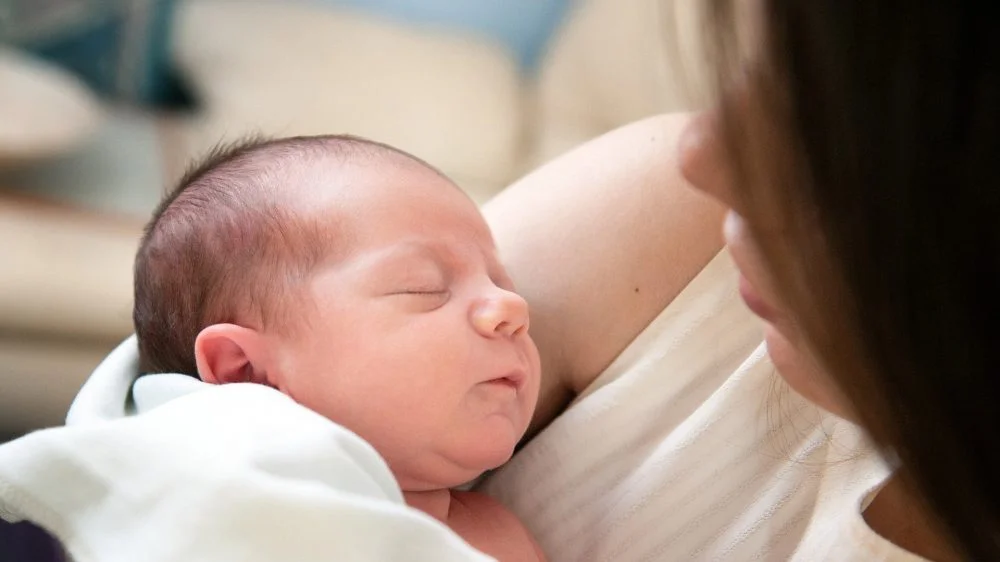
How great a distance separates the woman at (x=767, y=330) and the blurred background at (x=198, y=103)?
0.71m

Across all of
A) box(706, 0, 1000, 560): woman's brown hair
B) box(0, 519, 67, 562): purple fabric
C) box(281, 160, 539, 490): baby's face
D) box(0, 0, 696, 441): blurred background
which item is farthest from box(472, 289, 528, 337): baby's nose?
box(0, 0, 696, 441): blurred background

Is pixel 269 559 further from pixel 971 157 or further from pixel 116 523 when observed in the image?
pixel 971 157

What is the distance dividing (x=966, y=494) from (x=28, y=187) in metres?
1.52

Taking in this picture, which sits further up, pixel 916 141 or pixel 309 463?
pixel 916 141

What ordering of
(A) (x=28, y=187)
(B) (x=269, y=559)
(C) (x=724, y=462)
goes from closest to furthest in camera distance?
(B) (x=269, y=559) < (C) (x=724, y=462) < (A) (x=28, y=187)

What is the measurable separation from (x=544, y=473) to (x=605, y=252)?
0.18m

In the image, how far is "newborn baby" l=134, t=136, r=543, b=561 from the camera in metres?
0.62

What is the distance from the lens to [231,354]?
2.10 ft

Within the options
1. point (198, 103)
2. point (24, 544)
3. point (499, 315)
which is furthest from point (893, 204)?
point (198, 103)

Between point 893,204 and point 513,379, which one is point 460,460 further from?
point 893,204

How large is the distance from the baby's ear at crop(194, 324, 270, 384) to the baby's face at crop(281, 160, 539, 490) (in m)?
0.02

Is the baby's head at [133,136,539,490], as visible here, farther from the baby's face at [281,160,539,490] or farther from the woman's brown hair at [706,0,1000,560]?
the woman's brown hair at [706,0,1000,560]

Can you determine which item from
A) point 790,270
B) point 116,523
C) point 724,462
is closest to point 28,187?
point 116,523

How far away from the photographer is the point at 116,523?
54 cm
